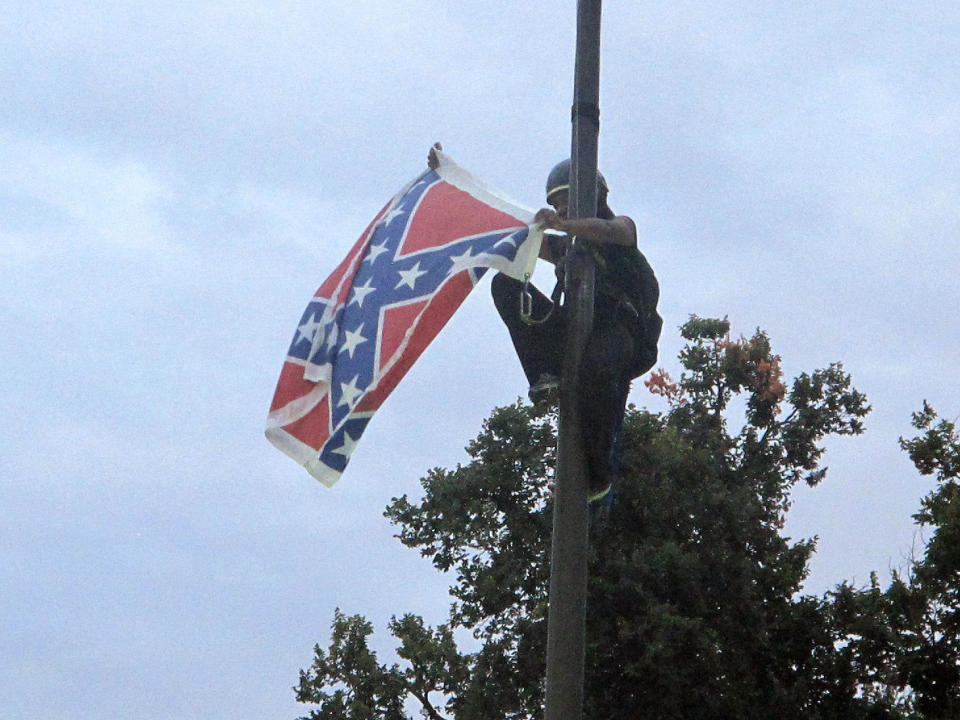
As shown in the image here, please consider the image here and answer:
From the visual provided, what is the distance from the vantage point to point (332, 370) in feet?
20.0

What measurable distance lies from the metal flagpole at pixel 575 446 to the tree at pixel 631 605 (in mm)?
15564

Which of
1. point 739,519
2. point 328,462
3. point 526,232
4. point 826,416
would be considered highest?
point 826,416

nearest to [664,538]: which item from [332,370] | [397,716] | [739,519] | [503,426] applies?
[739,519]

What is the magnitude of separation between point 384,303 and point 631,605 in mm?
16224

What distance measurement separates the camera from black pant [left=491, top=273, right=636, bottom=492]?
5512mm

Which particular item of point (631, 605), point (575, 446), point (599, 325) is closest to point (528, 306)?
point (599, 325)

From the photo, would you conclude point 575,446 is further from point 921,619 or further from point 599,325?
point 921,619

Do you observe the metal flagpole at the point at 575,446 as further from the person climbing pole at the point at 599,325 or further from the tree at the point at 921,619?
the tree at the point at 921,619

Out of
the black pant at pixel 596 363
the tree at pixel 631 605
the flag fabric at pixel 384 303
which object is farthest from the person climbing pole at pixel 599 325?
the tree at pixel 631 605

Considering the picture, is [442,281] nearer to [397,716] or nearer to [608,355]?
[608,355]

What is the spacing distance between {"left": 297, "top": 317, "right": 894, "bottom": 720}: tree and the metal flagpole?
15.6m

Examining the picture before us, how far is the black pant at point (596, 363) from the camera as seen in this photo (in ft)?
18.1

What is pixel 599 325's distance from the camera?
5.70m

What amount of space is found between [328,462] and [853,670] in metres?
18.3
